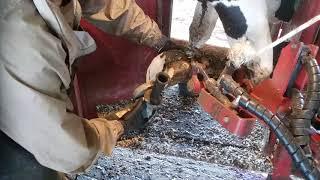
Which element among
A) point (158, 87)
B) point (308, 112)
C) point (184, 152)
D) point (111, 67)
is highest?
point (308, 112)

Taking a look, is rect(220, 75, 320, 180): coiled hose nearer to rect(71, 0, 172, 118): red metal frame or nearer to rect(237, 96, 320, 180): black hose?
rect(237, 96, 320, 180): black hose

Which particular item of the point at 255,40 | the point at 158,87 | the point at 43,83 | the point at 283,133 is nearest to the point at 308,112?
the point at 283,133

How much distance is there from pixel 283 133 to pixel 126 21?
0.69 meters

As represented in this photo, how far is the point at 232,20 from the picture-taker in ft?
4.34

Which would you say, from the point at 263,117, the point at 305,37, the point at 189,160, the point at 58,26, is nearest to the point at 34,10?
the point at 58,26

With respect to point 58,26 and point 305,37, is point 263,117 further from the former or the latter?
point 58,26

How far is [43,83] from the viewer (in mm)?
946

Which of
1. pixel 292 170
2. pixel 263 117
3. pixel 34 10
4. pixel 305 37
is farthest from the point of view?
pixel 292 170

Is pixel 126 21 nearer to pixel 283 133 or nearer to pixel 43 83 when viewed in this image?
pixel 43 83

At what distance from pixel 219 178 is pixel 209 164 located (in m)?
0.07

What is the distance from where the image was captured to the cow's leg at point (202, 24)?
56.1 inches

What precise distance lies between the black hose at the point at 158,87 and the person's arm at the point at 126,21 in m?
0.22

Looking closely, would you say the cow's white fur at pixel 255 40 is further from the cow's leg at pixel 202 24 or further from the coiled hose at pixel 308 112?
the coiled hose at pixel 308 112

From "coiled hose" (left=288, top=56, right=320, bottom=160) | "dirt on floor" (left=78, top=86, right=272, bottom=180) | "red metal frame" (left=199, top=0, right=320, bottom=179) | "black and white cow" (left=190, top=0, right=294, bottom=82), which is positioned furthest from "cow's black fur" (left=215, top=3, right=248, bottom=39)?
"dirt on floor" (left=78, top=86, right=272, bottom=180)
